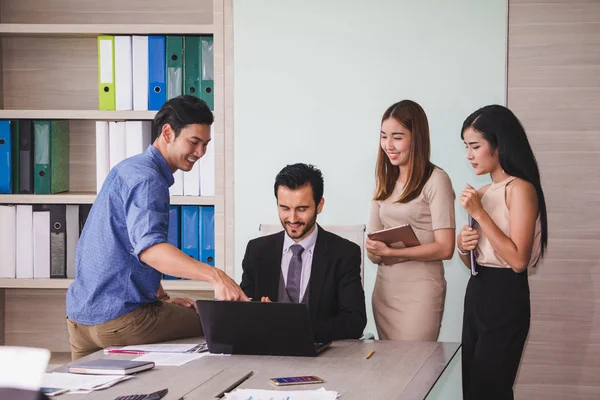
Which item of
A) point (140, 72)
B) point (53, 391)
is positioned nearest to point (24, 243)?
point (140, 72)

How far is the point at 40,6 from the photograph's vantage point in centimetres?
416

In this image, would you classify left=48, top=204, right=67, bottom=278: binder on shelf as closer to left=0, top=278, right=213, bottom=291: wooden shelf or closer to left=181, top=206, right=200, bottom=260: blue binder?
left=0, top=278, right=213, bottom=291: wooden shelf

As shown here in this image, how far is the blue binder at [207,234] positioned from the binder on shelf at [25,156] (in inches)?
33.8

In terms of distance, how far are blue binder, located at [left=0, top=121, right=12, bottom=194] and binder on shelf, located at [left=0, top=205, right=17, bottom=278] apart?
4.1 inches

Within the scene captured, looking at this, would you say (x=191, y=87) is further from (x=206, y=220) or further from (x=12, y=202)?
(x=12, y=202)

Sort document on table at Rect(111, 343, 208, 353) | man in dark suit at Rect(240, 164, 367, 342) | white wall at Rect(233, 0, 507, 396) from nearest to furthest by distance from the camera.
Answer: document on table at Rect(111, 343, 208, 353) → man in dark suit at Rect(240, 164, 367, 342) → white wall at Rect(233, 0, 507, 396)

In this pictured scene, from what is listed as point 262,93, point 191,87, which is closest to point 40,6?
point 191,87

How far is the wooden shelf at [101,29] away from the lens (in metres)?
3.81

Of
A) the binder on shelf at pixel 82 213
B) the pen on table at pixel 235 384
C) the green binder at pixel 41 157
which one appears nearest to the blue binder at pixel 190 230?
the binder on shelf at pixel 82 213

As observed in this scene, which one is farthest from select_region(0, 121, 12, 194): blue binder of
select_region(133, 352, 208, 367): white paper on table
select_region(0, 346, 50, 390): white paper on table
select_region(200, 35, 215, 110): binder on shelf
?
select_region(0, 346, 50, 390): white paper on table

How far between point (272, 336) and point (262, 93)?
5.76 feet

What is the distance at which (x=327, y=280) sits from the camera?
2.91 metres

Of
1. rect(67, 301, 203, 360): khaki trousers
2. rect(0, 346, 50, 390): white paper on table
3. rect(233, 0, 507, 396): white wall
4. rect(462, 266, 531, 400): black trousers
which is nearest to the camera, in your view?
rect(0, 346, 50, 390): white paper on table

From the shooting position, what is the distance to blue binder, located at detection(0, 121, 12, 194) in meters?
3.88
